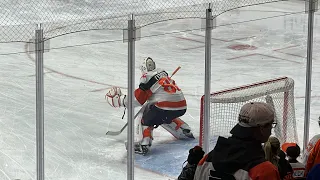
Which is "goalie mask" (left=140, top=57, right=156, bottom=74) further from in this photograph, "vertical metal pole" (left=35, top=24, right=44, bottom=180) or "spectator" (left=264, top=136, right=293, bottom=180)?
"spectator" (left=264, top=136, right=293, bottom=180)

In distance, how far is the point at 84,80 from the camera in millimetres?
5242

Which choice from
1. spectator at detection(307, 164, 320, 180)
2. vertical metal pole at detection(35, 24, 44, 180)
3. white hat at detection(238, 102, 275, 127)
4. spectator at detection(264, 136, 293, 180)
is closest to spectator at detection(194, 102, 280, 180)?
white hat at detection(238, 102, 275, 127)

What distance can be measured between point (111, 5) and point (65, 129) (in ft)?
3.05

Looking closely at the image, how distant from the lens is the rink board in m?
5.19

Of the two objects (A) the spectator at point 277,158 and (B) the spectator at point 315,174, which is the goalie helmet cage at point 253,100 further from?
(B) the spectator at point 315,174

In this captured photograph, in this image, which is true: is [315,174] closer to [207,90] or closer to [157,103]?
[207,90]

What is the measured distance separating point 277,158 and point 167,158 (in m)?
1.59

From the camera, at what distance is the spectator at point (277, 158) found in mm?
3818

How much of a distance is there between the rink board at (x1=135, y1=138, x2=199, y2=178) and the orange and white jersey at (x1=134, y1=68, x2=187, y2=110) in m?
0.28

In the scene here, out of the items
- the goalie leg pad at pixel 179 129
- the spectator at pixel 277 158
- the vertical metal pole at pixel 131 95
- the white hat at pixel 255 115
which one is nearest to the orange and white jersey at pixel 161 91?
the goalie leg pad at pixel 179 129

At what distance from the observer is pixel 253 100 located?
17.9 feet

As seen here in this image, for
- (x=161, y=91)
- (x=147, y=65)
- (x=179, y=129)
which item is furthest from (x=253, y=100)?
(x=147, y=65)

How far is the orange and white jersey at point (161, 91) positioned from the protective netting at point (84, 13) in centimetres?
66

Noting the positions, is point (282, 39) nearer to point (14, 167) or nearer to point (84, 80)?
point (84, 80)
